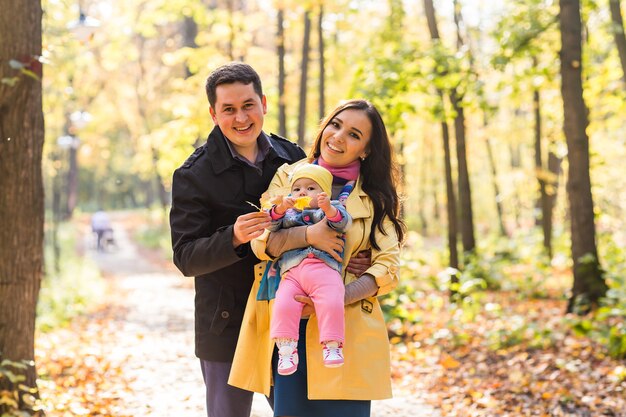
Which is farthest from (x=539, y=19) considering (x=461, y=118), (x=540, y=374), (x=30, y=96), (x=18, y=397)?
(x=18, y=397)

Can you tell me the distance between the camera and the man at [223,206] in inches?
120

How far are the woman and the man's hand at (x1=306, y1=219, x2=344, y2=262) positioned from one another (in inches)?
6.3

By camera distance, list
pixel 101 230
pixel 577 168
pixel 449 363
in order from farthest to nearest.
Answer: pixel 101 230
pixel 577 168
pixel 449 363

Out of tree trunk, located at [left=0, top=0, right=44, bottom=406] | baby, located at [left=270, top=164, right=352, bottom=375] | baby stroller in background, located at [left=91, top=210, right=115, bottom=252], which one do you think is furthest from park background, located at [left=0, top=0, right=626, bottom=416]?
baby stroller in background, located at [left=91, top=210, right=115, bottom=252]

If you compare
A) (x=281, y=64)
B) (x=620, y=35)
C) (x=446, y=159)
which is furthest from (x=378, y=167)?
(x=281, y=64)

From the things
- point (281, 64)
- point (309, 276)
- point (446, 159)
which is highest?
point (281, 64)

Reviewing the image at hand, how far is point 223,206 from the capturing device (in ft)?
10.2

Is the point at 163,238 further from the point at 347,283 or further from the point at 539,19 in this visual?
the point at 347,283

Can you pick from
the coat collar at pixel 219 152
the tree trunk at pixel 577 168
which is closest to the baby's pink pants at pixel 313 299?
the coat collar at pixel 219 152

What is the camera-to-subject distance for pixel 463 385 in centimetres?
724

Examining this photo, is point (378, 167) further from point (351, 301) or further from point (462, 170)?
point (462, 170)

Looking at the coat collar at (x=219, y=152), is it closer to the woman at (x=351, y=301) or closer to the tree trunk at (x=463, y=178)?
the woman at (x=351, y=301)

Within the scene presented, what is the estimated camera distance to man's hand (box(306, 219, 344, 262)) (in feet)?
8.86

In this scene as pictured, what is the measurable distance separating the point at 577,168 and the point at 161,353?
6071mm
